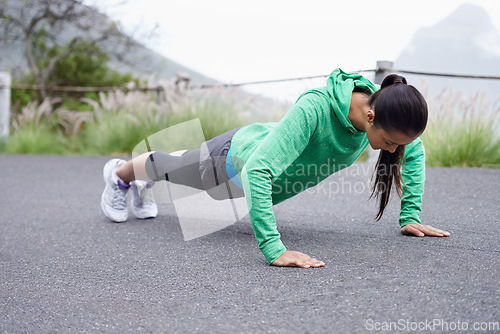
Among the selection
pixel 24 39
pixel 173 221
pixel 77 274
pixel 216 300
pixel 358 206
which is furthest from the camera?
pixel 24 39

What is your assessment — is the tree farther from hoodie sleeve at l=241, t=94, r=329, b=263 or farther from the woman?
hoodie sleeve at l=241, t=94, r=329, b=263

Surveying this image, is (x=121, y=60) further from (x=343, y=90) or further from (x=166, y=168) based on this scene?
(x=343, y=90)

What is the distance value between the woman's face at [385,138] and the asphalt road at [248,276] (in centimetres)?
41

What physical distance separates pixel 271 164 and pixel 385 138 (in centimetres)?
38

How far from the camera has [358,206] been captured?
112 inches

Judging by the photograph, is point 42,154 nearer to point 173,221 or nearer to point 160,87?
point 160,87

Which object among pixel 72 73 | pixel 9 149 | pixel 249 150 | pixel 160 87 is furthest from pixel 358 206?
pixel 72 73

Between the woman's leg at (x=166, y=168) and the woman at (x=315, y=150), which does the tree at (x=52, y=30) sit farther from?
the woman at (x=315, y=150)

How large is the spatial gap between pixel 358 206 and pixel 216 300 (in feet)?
5.61

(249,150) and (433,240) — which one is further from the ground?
(249,150)

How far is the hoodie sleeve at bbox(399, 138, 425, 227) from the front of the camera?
6.22ft

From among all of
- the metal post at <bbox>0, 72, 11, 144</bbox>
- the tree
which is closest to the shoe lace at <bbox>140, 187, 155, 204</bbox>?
the metal post at <bbox>0, 72, 11, 144</bbox>

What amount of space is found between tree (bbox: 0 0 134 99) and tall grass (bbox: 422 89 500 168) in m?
9.33

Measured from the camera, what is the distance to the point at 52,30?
11.5m
